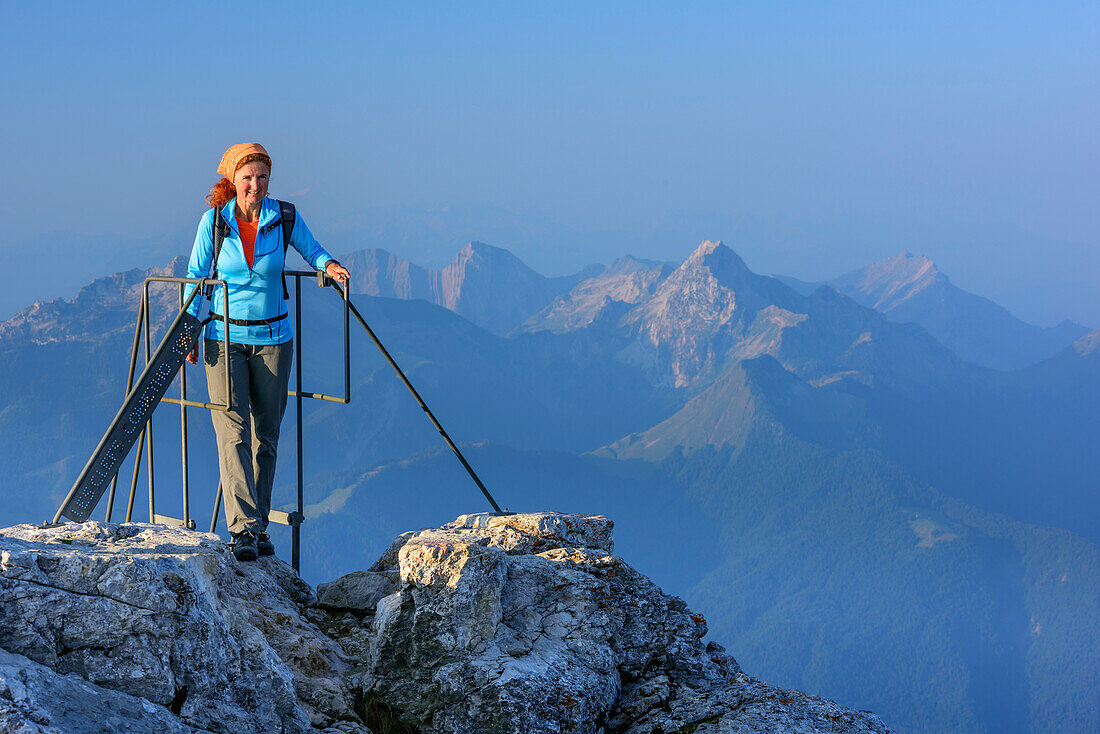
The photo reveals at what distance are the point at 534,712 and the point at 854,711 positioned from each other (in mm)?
2524

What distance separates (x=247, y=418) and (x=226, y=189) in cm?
203

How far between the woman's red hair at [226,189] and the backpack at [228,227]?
0.23ft

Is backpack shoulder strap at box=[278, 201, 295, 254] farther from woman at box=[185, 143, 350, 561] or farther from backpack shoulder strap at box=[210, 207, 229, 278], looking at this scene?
backpack shoulder strap at box=[210, 207, 229, 278]

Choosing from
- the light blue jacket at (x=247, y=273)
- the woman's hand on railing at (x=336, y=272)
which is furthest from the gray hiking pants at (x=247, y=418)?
the woman's hand on railing at (x=336, y=272)

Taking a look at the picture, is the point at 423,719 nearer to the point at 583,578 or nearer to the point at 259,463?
the point at 583,578

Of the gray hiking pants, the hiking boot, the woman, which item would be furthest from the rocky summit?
the woman

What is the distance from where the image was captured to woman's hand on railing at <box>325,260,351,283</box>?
324 inches

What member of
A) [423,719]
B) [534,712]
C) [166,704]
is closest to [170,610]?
[166,704]

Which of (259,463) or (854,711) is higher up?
(259,463)

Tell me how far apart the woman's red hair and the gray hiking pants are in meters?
1.23

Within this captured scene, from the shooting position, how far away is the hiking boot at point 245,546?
316 inches

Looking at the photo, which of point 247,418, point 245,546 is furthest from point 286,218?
point 245,546

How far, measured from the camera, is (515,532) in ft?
28.7

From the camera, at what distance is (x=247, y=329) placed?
798cm
